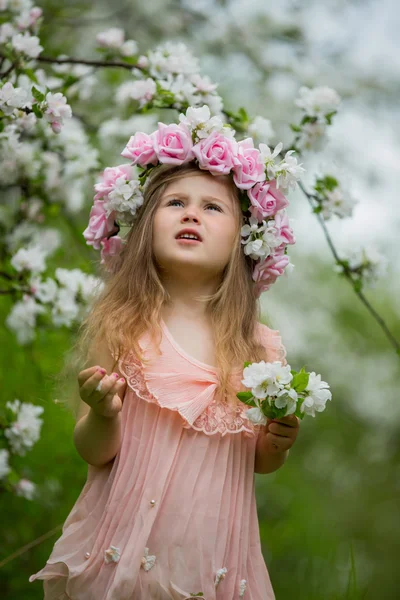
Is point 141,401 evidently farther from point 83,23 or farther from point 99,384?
point 83,23

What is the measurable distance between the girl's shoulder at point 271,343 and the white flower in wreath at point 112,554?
770 millimetres

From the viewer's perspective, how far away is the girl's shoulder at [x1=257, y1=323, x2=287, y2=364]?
2406 millimetres

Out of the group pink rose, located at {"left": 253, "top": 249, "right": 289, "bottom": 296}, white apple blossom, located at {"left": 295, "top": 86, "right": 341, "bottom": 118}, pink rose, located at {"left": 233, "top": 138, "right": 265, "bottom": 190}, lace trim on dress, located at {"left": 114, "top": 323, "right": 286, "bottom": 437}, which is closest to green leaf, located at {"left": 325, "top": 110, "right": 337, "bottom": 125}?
white apple blossom, located at {"left": 295, "top": 86, "right": 341, "bottom": 118}

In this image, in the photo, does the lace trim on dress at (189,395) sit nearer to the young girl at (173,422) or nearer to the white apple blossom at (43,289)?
the young girl at (173,422)

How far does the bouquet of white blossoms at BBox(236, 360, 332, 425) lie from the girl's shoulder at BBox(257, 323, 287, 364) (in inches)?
18.3

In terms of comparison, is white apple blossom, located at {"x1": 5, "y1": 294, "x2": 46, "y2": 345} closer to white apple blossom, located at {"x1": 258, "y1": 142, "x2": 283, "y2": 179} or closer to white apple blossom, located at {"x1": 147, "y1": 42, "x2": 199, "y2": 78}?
white apple blossom, located at {"x1": 147, "y1": 42, "x2": 199, "y2": 78}

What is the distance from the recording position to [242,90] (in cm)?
691

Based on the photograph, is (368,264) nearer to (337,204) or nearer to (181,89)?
(337,204)

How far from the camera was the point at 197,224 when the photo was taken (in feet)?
7.35

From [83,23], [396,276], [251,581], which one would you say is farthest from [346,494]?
[251,581]

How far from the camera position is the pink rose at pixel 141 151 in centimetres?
234

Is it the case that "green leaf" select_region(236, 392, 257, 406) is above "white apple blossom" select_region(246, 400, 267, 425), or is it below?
above

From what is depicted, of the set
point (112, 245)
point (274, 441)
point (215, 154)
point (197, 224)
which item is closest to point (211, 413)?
point (274, 441)

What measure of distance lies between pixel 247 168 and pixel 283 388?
0.77m
